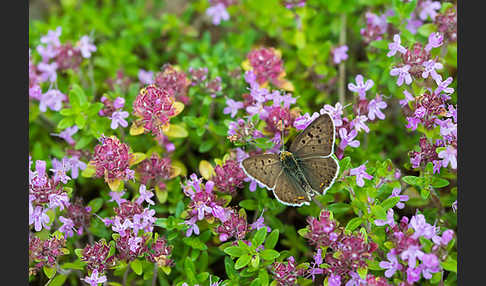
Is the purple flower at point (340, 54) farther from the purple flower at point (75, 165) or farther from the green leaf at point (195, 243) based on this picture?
the purple flower at point (75, 165)

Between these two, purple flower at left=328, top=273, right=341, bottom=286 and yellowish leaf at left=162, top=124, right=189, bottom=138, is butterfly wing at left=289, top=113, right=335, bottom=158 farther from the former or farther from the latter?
yellowish leaf at left=162, top=124, right=189, bottom=138

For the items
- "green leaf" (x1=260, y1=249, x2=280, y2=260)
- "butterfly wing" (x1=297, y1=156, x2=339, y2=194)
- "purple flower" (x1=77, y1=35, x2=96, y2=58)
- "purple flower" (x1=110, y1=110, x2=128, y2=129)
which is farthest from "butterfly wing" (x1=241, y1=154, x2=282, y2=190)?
"purple flower" (x1=77, y1=35, x2=96, y2=58)

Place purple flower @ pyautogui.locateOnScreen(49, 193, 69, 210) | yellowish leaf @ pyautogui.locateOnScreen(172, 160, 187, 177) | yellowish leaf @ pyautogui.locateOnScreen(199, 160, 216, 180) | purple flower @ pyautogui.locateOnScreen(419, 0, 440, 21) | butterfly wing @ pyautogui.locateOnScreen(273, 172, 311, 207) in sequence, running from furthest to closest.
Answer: purple flower @ pyautogui.locateOnScreen(419, 0, 440, 21) < yellowish leaf @ pyautogui.locateOnScreen(172, 160, 187, 177) < yellowish leaf @ pyautogui.locateOnScreen(199, 160, 216, 180) < purple flower @ pyautogui.locateOnScreen(49, 193, 69, 210) < butterfly wing @ pyautogui.locateOnScreen(273, 172, 311, 207)

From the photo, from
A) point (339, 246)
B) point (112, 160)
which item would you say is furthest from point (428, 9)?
point (112, 160)

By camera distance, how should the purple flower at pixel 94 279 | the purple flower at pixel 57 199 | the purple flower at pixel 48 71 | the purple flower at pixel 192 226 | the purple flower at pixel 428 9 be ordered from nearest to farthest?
the purple flower at pixel 94 279 → the purple flower at pixel 57 199 → the purple flower at pixel 192 226 → the purple flower at pixel 428 9 → the purple flower at pixel 48 71

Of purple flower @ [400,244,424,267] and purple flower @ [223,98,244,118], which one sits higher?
purple flower @ [223,98,244,118]

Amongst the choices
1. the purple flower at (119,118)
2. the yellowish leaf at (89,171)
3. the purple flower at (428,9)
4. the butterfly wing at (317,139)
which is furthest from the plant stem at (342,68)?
the yellowish leaf at (89,171)
